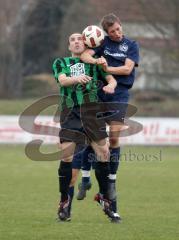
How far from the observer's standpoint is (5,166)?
56.5 ft

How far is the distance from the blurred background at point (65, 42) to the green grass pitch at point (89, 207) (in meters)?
16.6

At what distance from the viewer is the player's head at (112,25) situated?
8.66 meters

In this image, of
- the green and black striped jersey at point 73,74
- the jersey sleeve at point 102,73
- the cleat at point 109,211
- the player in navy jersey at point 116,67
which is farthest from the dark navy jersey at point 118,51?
the cleat at point 109,211

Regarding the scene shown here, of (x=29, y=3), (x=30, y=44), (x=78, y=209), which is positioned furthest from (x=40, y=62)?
(x=78, y=209)

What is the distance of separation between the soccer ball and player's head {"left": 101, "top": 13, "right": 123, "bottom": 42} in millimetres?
103

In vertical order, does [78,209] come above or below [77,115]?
below

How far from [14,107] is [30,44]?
1518 centimetres

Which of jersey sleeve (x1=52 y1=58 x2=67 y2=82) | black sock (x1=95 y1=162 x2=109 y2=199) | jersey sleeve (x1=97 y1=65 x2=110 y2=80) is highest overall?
jersey sleeve (x1=52 y1=58 x2=67 y2=82)

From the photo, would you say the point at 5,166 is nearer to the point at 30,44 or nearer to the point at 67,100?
the point at 67,100

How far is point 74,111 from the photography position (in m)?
8.41

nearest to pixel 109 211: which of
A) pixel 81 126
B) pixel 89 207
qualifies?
pixel 81 126

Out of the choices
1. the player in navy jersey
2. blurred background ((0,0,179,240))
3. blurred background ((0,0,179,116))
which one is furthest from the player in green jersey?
blurred background ((0,0,179,116))

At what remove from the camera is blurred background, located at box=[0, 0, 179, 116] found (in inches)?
1383

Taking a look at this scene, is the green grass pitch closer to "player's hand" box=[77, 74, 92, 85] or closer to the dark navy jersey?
"player's hand" box=[77, 74, 92, 85]
